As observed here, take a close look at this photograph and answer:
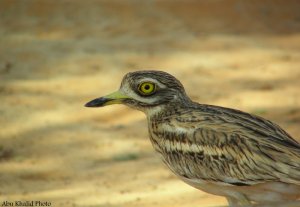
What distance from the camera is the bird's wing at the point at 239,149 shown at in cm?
611

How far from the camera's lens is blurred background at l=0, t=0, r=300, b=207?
8398 millimetres

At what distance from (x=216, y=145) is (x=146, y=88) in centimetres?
79

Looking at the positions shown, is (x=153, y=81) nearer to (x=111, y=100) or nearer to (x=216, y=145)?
(x=111, y=100)

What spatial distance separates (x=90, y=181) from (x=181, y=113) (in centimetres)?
191

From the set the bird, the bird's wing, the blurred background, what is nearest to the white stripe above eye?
the bird

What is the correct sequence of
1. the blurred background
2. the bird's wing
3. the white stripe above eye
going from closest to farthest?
the bird's wing, the white stripe above eye, the blurred background

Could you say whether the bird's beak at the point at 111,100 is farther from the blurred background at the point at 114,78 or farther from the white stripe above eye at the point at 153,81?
the blurred background at the point at 114,78

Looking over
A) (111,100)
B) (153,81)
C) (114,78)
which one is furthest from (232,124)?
(114,78)

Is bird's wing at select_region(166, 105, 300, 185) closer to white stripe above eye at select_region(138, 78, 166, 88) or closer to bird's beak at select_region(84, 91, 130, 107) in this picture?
white stripe above eye at select_region(138, 78, 166, 88)

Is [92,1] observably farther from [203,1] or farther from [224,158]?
[224,158]

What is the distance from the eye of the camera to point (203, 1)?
1334cm

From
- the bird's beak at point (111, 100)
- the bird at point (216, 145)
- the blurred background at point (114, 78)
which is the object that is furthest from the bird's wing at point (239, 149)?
the blurred background at point (114, 78)

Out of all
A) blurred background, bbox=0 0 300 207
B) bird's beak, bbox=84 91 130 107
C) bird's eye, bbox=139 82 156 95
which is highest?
blurred background, bbox=0 0 300 207

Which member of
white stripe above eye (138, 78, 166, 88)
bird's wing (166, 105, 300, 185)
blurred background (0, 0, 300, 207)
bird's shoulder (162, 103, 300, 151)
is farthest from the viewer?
blurred background (0, 0, 300, 207)
